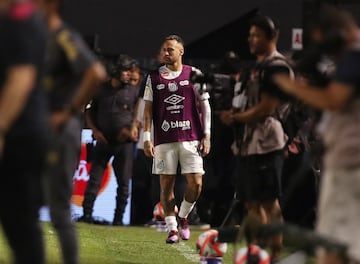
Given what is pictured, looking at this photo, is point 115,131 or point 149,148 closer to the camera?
point 149,148

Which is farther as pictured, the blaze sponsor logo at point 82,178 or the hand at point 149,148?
the blaze sponsor logo at point 82,178

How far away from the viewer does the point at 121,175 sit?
50.8ft

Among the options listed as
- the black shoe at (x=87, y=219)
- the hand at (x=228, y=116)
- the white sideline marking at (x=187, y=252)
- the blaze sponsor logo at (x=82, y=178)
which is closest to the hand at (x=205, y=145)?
the white sideline marking at (x=187, y=252)

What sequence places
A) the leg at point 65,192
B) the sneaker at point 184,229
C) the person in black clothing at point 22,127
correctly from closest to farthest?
the person in black clothing at point 22,127, the leg at point 65,192, the sneaker at point 184,229

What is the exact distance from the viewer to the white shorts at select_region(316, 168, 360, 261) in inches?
255

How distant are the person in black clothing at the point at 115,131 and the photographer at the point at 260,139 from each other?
20.9 feet

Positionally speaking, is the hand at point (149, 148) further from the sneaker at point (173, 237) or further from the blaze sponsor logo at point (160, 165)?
the sneaker at point (173, 237)

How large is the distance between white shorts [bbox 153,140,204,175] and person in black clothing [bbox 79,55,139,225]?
336 centimetres

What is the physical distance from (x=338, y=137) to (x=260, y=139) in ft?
7.88

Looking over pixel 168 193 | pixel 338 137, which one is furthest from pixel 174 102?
pixel 338 137

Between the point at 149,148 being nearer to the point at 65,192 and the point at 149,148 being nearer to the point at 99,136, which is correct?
the point at 99,136

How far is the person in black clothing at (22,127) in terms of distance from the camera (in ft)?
19.2

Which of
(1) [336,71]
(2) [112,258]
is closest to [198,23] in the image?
(2) [112,258]

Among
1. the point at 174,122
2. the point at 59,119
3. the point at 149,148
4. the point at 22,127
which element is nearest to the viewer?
the point at 22,127
